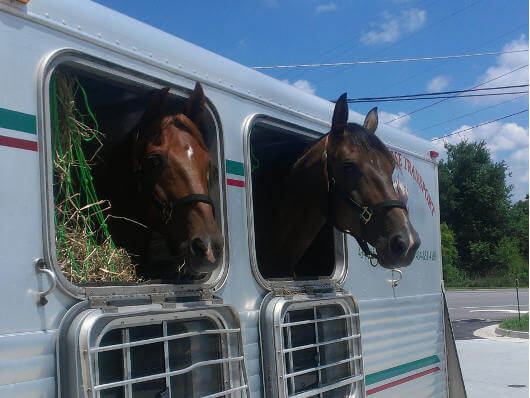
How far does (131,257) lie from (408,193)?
2560 millimetres

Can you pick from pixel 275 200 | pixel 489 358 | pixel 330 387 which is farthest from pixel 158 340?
pixel 489 358

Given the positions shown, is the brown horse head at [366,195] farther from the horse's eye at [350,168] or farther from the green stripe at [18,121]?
the green stripe at [18,121]

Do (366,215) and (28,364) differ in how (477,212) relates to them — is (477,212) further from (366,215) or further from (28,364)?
(28,364)

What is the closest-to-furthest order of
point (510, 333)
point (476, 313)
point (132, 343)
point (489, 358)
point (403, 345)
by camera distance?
point (132, 343) < point (403, 345) < point (489, 358) < point (510, 333) < point (476, 313)

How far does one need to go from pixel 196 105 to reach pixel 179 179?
42 centimetres

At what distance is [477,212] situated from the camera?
44.3 metres

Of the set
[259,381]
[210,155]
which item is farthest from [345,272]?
[210,155]

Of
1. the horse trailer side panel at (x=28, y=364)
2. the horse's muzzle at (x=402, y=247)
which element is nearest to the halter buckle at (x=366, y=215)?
the horse's muzzle at (x=402, y=247)

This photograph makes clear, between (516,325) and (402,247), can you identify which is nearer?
(402,247)

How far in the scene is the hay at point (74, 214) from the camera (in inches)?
103

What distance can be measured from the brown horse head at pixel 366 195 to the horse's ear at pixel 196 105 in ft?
3.05

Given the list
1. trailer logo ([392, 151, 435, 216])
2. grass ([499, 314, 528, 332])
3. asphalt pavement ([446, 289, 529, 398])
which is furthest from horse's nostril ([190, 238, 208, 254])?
grass ([499, 314, 528, 332])

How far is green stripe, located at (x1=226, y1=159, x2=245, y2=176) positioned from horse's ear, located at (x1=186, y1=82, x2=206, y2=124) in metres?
0.32

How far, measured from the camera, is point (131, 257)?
3232 millimetres
